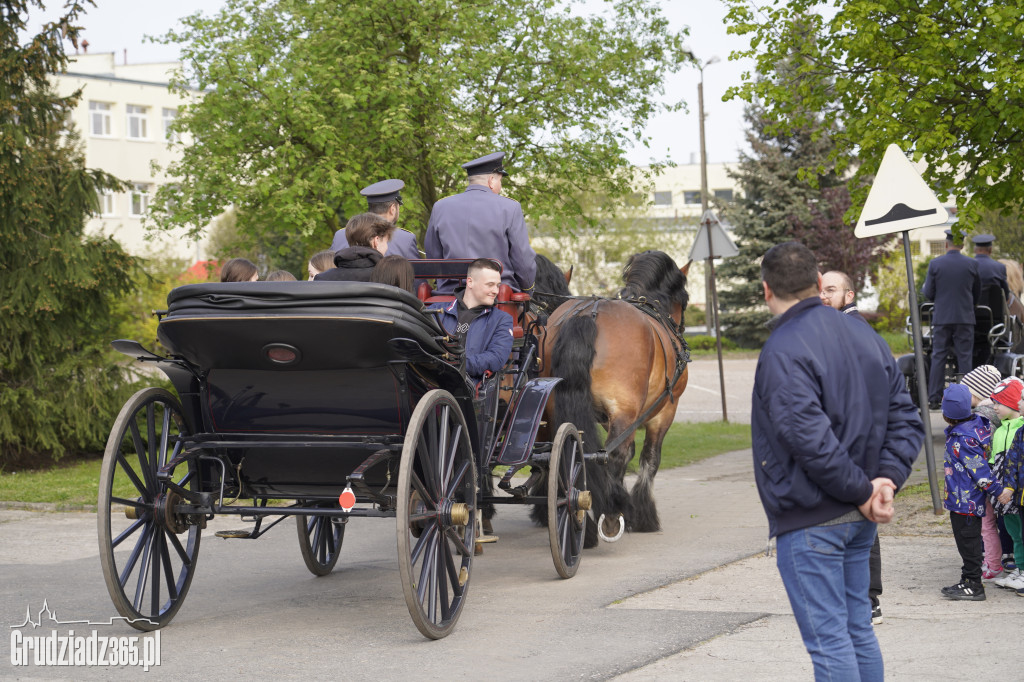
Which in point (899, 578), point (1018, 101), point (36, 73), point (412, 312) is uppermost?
point (36, 73)

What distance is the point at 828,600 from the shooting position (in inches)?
148

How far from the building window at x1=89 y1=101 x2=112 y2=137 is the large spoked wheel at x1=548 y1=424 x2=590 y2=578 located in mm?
58551

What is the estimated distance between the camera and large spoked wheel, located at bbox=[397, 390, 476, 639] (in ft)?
17.5

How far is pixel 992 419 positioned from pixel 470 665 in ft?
10.7

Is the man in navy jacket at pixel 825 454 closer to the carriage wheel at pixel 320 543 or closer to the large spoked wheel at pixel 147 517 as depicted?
the large spoked wheel at pixel 147 517

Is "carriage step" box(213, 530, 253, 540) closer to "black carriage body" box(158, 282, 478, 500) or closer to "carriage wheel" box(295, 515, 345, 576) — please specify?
"black carriage body" box(158, 282, 478, 500)

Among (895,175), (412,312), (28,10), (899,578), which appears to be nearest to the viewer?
(412,312)

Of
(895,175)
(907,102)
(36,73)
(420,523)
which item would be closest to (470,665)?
(420,523)

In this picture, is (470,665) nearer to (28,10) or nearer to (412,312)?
(412,312)

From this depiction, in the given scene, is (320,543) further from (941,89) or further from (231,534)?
(941,89)

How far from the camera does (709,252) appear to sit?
17344 millimetres

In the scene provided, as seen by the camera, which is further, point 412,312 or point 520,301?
point 520,301

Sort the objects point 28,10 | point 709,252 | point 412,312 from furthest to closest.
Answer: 1. point 709,252
2. point 28,10
3. point 412,312

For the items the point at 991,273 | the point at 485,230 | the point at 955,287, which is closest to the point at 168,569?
the point at 485,230
